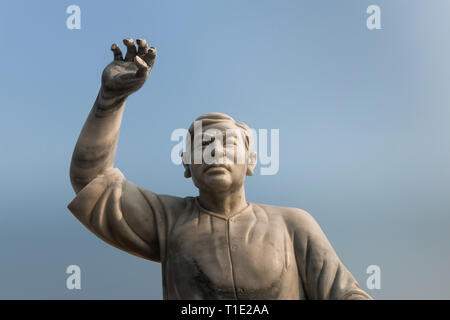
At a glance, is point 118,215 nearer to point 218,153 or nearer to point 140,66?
point 218,153

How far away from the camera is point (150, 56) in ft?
18.9

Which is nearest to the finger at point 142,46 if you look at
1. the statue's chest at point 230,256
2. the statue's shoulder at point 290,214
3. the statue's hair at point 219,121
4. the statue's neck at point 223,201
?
the statue's hair at point 219,121

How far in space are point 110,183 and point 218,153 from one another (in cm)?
115

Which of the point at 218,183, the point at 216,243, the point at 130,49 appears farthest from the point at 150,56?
the point at 216,243

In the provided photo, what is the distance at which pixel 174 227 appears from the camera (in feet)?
19.1

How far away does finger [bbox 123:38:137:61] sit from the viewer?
5783mm

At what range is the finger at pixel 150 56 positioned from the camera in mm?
5715

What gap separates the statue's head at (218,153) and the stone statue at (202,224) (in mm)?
11

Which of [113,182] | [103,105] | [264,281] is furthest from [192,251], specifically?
[103,105]

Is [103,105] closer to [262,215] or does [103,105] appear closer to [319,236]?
[262,215]

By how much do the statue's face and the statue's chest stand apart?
369mm

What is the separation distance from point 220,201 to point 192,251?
23.4 inches

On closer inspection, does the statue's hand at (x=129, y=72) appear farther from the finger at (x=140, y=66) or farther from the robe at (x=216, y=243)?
the robe at (x=216, y=243)
